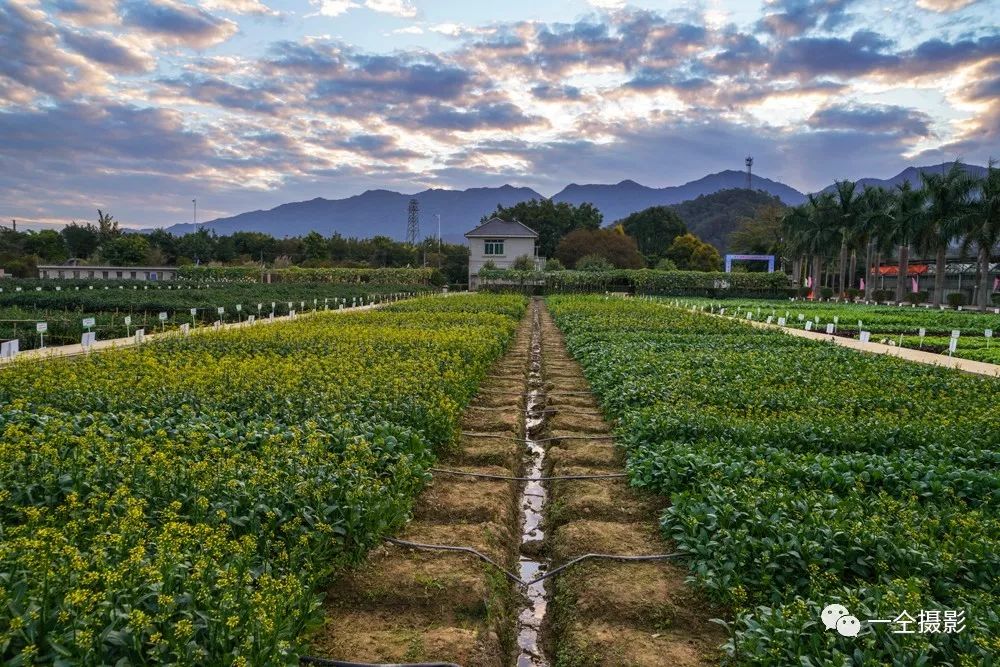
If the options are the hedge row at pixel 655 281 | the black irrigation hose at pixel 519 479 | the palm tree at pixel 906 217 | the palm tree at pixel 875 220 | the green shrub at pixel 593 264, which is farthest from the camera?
the green shrub at pixel 593 264

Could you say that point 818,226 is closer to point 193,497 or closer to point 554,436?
A: point 554,436

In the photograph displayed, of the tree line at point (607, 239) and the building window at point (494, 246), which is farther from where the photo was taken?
the tree line at point (607, 239)

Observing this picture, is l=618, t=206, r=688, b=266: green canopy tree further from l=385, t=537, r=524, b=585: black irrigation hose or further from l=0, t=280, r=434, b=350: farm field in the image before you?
l=385, t=537, r=524, b=585: black irrigation hose

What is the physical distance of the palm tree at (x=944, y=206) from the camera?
4412 centimetres

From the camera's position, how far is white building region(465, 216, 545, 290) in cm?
7588

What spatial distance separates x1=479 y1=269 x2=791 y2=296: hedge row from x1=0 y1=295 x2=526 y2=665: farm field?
49.1m

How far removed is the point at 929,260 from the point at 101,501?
264ft

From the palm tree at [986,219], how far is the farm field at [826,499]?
124 feet

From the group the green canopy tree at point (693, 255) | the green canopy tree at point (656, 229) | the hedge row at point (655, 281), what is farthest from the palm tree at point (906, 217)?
the green canopy tree at point (656, 229)

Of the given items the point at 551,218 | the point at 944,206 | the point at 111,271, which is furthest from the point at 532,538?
the point at 551,218

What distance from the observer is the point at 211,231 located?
99438mm

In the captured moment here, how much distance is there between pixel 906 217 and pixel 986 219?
556 cm

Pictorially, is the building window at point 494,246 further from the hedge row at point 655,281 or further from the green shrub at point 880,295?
the green shrub at point 880,295

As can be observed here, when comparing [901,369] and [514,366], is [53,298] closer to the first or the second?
[514,366]
